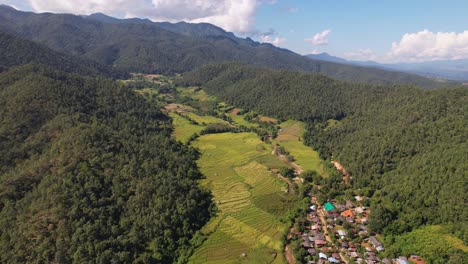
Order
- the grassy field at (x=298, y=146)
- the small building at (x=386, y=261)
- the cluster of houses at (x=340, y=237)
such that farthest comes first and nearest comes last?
the grassy field at (x=298, y=146) < the cluster of houses at (x=340, y=237) < the small building at (x=386, y=261)

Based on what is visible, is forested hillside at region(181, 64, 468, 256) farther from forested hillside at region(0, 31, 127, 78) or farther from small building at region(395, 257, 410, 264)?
forested hillside at region(0, 31, 127, 78)

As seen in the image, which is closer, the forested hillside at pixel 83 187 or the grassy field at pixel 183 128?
the forested hillside at pixel 83 187

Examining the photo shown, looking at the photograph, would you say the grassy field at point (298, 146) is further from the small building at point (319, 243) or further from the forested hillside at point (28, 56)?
the forested hillside at point (28, 56)

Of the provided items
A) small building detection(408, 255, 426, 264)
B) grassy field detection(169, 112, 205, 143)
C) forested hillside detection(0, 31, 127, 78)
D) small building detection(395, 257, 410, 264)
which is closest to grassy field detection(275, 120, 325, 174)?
grassy field detection(169, 112, 205, 143)

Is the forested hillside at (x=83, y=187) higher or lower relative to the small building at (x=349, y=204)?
higher

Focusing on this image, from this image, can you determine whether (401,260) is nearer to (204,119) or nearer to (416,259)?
(416,259)

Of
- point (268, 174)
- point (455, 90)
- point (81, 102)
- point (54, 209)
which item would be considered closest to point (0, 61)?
point (81, 102)

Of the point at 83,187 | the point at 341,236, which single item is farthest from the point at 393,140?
the point at 83,187

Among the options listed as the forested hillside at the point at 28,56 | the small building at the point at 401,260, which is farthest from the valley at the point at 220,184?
the forested hillside at the point at 28,56

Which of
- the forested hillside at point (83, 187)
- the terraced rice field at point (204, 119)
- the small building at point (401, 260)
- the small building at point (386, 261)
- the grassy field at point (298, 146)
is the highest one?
the forested hillside at point (83, 187)
